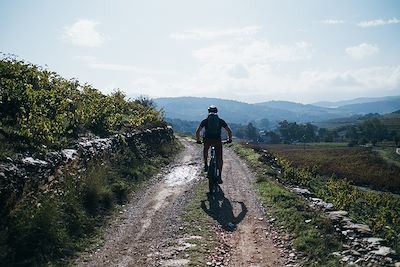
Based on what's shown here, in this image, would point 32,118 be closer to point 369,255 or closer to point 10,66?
point 10,66

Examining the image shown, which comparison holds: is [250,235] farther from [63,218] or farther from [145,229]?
[63,218]

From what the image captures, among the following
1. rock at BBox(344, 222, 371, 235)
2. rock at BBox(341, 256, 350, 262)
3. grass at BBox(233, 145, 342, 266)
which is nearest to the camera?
rock at BBox(341, 256, 350, 262)

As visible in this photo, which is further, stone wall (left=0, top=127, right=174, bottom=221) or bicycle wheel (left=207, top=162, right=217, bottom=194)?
bicycle wheel (left=207, top=162, right=217, bottom=194)

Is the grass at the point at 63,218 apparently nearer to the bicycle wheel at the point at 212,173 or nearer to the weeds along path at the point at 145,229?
the weeds along path at the point at 145,229

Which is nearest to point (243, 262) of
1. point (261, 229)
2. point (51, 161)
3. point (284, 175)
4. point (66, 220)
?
point (261, 229)

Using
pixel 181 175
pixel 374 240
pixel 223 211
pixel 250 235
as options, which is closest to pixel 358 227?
pixel 374 240

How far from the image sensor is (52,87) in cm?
1923

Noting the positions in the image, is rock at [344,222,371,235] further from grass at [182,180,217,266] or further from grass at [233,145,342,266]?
grass at [182,180,217,266]

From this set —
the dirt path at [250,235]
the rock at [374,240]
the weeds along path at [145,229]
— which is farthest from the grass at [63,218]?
the rock at [374,240]

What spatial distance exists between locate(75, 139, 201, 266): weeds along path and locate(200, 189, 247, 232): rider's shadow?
105 cm

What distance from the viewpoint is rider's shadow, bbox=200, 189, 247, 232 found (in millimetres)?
11345

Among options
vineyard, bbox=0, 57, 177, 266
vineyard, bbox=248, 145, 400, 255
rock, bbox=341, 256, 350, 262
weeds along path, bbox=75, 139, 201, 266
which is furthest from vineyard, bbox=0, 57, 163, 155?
vineyard, bbox=248, 145, 400, 255

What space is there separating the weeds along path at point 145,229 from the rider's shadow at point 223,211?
105 cm

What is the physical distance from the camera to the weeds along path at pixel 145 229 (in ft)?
28.6
